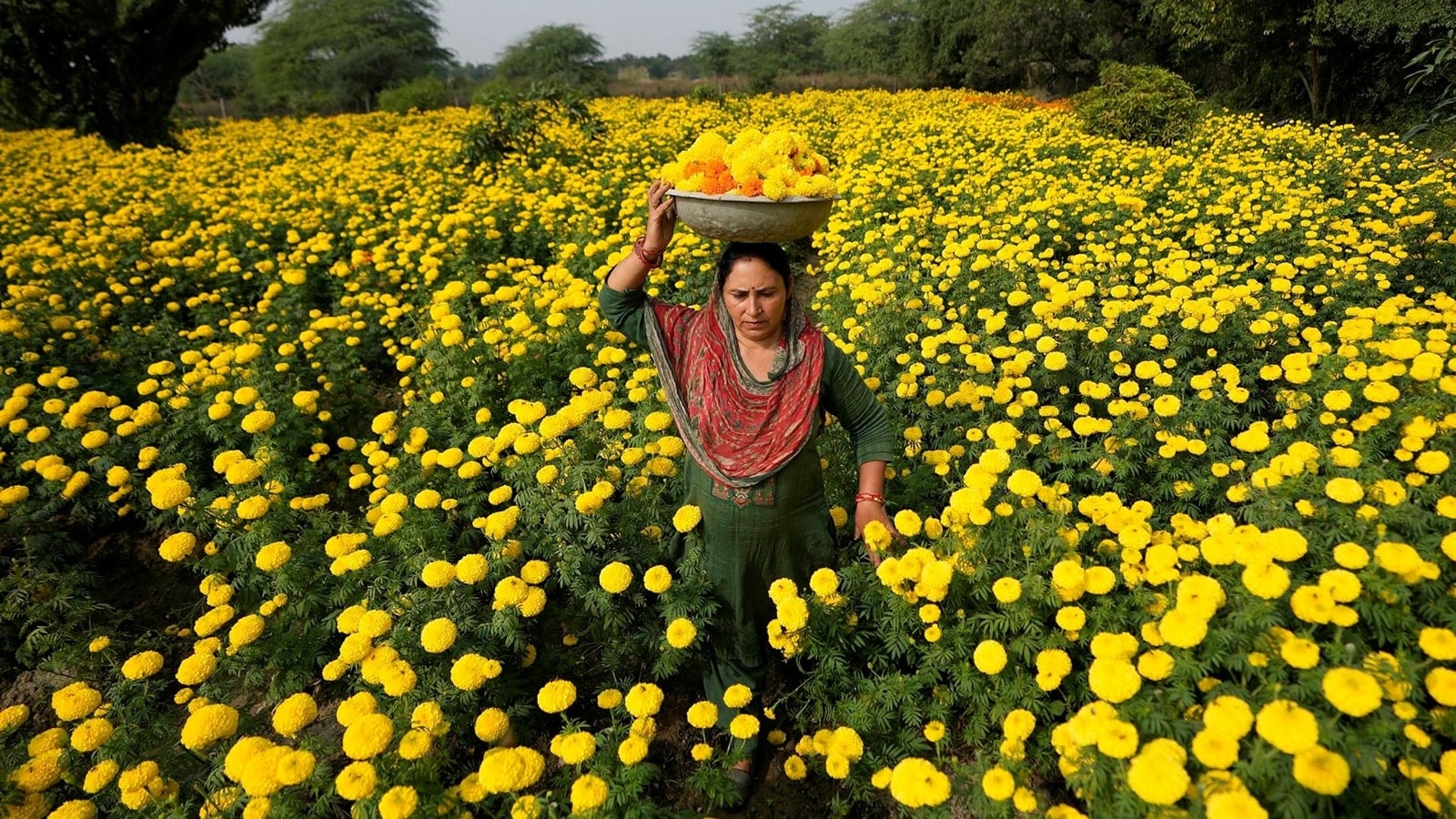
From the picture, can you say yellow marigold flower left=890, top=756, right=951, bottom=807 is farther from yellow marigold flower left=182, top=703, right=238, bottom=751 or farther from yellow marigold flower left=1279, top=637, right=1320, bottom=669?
yellow marigold flower left=182, top=703, right=238, bottom=751

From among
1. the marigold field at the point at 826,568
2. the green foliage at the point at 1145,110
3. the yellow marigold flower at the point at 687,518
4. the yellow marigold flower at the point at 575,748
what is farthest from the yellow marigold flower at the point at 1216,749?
the green foliage at the point at 1145,110

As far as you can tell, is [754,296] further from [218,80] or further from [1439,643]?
[218,80]

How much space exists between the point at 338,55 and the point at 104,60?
60.9 ft

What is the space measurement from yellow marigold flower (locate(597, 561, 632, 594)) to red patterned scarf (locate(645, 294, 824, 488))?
1.40 feet

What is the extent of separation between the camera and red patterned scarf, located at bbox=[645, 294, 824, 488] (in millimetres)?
2059

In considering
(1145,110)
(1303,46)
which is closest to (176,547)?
(1145,110)

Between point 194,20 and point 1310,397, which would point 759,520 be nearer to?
point 1310,397

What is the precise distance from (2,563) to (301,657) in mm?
2553

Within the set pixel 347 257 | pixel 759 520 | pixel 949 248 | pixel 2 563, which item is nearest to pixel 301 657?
pixel 759 520

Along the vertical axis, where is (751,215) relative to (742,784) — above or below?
above

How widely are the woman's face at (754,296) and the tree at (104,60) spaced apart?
17410 mm

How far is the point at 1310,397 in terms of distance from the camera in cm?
273

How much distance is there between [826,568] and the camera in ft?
7.27

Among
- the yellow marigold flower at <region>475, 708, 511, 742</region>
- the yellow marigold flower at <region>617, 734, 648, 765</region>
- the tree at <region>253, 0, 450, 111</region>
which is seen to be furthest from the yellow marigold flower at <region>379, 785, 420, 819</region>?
the tree at <region>253, 0, 450, 111</region>
